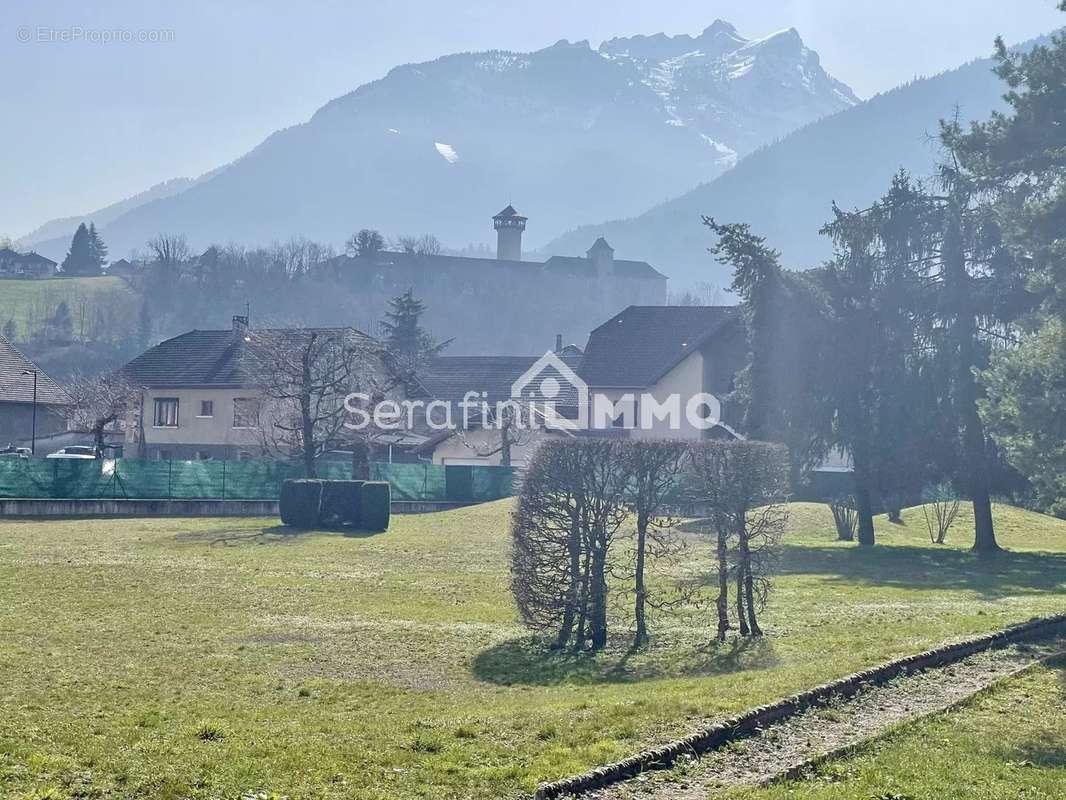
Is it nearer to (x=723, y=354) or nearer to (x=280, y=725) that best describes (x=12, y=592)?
(x=280, y=725)

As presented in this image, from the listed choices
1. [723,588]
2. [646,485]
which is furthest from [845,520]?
[646,485]

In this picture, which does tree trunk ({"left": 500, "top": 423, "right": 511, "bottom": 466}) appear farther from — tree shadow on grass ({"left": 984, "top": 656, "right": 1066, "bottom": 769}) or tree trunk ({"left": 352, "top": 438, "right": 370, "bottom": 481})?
tree shadow on grass ({"left": 984, "top": 656, "right": 1066, "bottom": 769})

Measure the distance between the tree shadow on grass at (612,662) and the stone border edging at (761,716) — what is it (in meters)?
2.13

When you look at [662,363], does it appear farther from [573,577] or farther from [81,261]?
[81,261]

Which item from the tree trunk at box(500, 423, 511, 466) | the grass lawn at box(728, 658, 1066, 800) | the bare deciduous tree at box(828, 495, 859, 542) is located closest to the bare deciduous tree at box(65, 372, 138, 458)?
the tree trunk at box(500, 423, 511, 466)

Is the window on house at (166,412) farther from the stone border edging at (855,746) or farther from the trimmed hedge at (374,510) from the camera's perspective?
the stone border edging at (855,746)

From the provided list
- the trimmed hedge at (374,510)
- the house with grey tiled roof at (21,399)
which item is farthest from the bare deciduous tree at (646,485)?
the house with grey tiled roof at (21,399)

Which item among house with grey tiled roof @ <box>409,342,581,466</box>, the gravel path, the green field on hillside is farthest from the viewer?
the green field on hillside

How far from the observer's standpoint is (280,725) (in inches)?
467

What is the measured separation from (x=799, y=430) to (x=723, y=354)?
28.5 m

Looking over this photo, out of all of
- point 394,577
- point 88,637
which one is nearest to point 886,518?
point 394,577

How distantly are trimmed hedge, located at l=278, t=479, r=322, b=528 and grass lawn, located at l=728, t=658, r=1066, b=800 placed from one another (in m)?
28.6

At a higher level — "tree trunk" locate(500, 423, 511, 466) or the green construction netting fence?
"tree trunk" locate(500, 423, 511, 466)

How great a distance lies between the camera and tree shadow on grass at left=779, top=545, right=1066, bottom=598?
2870 cm
